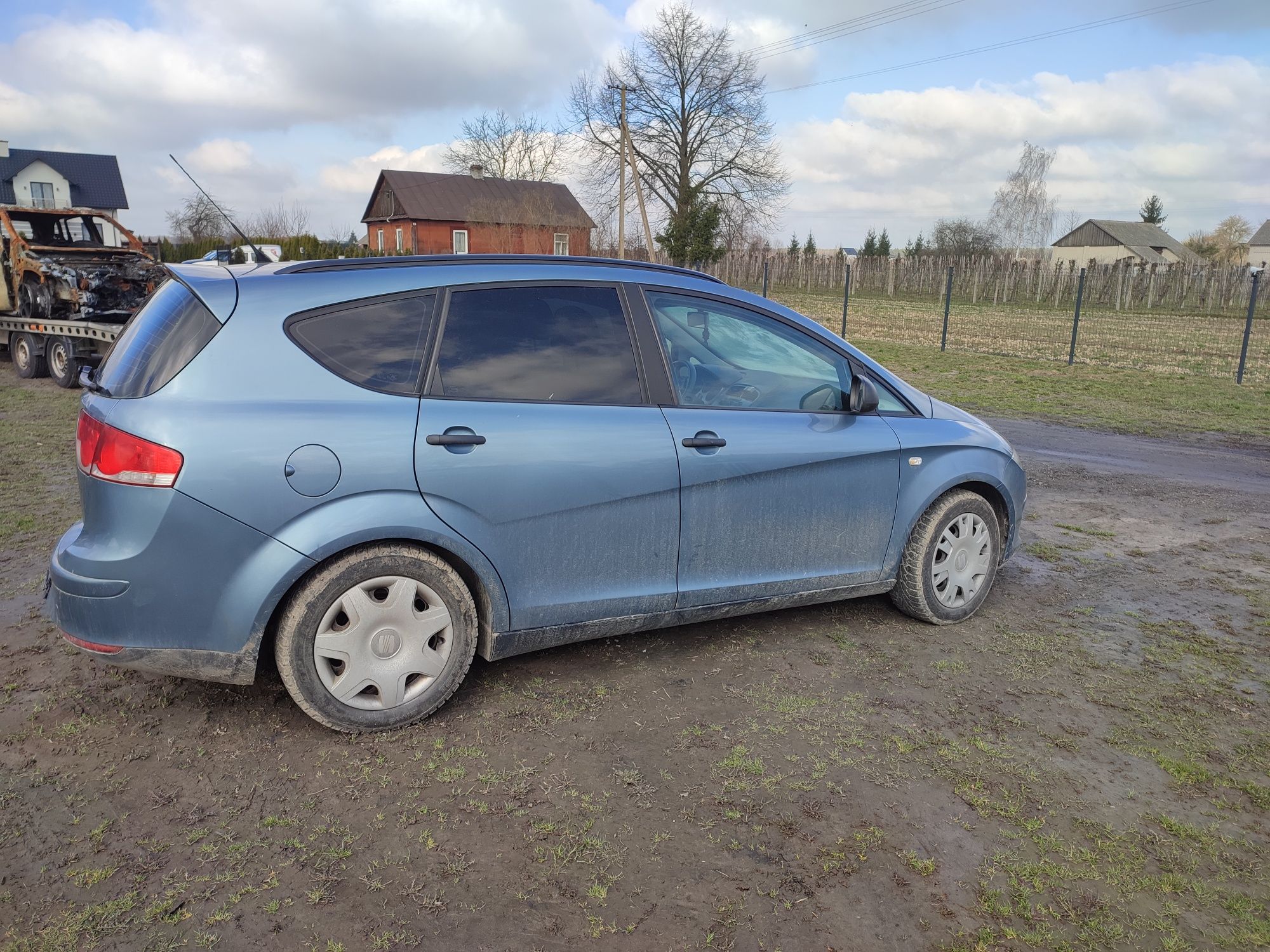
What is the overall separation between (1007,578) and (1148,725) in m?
1.78

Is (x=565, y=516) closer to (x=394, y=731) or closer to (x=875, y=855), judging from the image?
(x=394, y=731)

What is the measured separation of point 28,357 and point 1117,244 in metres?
80.6

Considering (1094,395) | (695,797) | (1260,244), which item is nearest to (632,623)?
(695,797)

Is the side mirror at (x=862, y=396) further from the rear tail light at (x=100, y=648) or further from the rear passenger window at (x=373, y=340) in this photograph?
the rear tail light at (x=100, y=648)

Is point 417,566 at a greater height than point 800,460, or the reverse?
point 800,460

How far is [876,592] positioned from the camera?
4480 mm

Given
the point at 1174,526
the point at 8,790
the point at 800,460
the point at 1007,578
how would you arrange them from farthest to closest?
the point at 1174,526
the point at 1007,578
the point at 800,460
the point at 8,790

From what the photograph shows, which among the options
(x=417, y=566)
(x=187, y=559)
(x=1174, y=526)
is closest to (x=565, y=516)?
(x=417, y=566)

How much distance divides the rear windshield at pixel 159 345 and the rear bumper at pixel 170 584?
0.39 m

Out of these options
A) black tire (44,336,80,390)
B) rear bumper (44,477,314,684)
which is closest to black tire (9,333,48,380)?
black tire (44,336,80,390)

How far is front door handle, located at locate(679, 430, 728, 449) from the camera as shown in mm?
3783

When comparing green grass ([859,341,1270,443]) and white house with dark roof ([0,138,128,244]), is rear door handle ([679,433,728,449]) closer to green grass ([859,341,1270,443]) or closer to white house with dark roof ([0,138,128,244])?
green grass ([859,341,1270,443])

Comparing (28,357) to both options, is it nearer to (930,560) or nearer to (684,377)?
(684,377)

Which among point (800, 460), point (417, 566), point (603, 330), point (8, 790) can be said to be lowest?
point (8, 790)
